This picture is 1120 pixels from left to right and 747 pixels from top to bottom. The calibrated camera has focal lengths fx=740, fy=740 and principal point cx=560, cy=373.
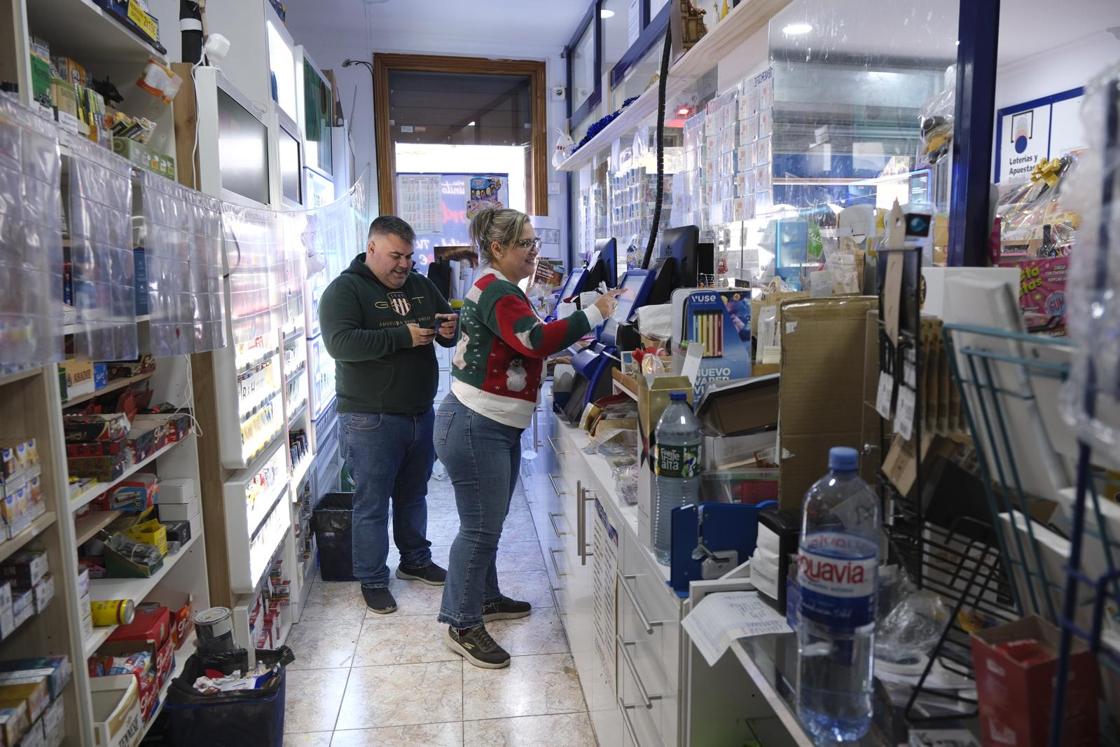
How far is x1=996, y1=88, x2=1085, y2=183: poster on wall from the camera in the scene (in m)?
3.62

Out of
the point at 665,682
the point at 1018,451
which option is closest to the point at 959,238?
the point at 1018,451

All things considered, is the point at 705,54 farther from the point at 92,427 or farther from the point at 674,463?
the point at 92,427

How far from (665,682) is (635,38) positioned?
3103 millimetres

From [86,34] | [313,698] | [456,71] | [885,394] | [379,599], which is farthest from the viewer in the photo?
[456,71]

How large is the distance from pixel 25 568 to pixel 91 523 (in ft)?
1.53

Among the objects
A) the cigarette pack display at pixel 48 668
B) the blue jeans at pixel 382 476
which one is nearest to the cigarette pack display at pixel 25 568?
the cigarette pack display at pixel 48 668

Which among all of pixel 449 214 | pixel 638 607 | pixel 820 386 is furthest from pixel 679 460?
pixel 449 214

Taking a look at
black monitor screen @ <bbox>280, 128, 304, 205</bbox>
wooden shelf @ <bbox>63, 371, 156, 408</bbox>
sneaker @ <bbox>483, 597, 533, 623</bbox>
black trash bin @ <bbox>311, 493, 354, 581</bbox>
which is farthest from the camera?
black trash bin @ <bbox>311, 493, 354, 581</bbox>

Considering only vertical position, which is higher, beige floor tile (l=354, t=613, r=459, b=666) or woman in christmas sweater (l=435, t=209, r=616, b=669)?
woman in christmas sweater (l=435, t=209, r=616, b=669)

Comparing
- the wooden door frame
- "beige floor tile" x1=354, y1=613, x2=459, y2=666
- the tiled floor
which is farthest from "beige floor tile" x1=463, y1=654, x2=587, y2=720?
the wooden door frame

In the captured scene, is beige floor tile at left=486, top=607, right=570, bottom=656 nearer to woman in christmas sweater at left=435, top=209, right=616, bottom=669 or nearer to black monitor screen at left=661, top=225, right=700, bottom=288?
woman in christmas sweater at left=435, top=209, right=616, bottom=669

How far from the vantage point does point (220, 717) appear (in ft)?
6.57

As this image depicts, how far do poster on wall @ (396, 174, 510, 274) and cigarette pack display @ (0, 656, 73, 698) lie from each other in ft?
14.2

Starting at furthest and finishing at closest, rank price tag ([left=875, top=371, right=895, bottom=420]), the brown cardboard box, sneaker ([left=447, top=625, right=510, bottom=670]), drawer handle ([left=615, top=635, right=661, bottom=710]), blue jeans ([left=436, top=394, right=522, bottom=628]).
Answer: sneaker ([left=447, top=625, right=510, bottom=670]) < blue jeans ([left=436, top=394, right=522, bottom=628]) < drawer handle ([left=615, top=635, right=661, bottom=710]) < the brown cardboard box < price tag ([left=875, top=371, right=895, bottom=420])
